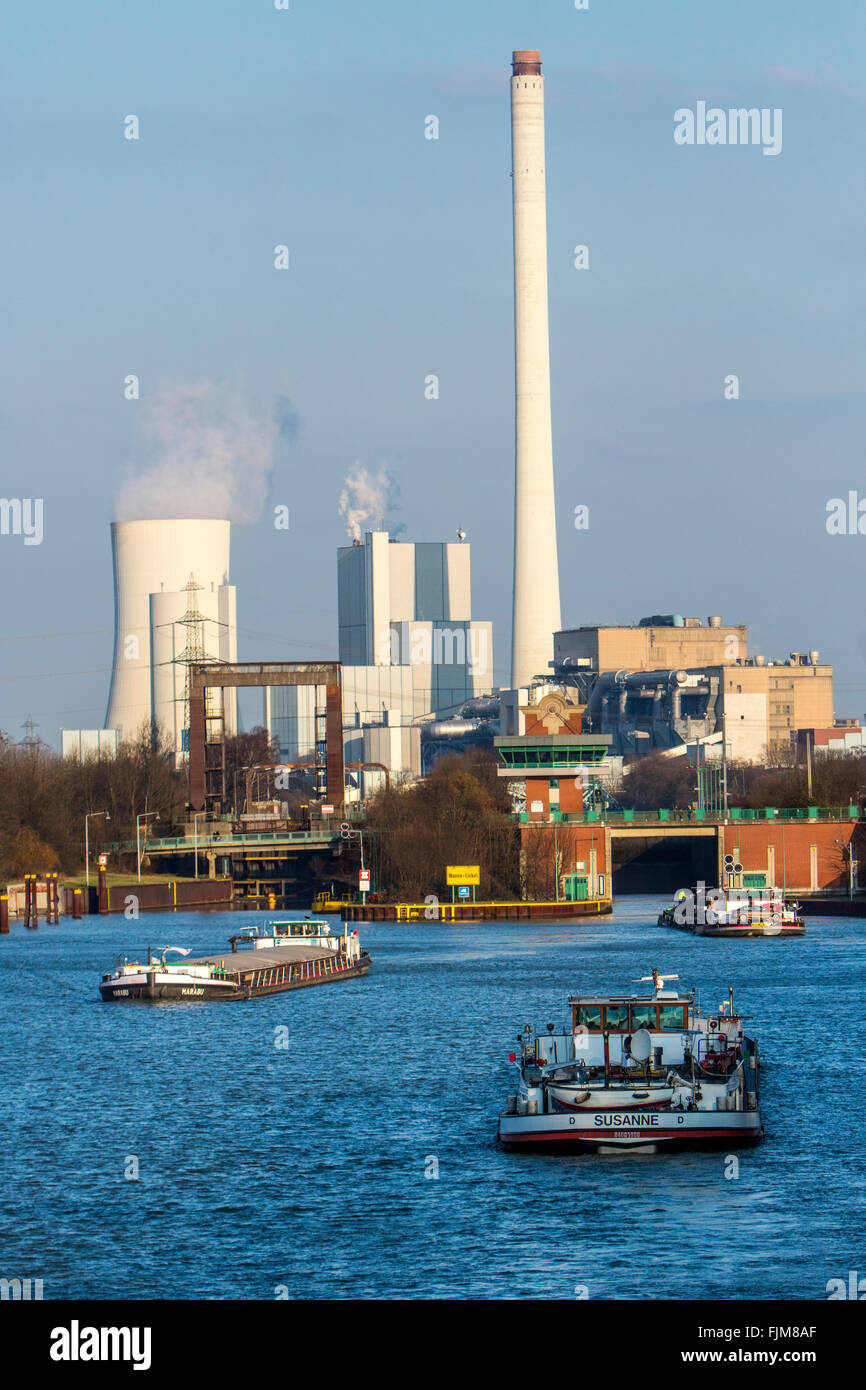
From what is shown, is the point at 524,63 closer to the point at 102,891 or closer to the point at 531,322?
the point at 531,322

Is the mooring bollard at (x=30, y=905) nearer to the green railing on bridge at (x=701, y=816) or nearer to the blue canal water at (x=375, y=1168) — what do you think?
the green railing on bridge at (x=701, y=816)

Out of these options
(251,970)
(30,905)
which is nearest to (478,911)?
(30,905)

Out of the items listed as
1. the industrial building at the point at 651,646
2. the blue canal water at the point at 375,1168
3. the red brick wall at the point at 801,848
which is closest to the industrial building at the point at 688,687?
the industrial building at the point at 651,646

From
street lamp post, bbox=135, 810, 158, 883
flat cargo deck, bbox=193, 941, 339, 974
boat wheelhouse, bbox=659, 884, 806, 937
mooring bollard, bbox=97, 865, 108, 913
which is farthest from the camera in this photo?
street lamp post, bbox=135, 810, 158, 883

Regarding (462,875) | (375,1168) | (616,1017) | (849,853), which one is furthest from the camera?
(849,853)

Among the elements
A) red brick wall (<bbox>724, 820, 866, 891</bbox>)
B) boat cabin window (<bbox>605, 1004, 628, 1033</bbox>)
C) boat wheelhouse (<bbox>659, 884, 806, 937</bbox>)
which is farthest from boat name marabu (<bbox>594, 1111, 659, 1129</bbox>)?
red brick wall (<bbox>724, 820, 866, 891</bbox>)

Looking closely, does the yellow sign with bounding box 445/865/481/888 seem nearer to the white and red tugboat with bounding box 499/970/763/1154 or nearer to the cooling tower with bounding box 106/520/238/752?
the cooling tower with bounding box 106/520/238/752

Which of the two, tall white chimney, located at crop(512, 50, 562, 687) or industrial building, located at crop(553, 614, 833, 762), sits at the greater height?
tall white chimney, located at crop(512, 50, 562, 687)
